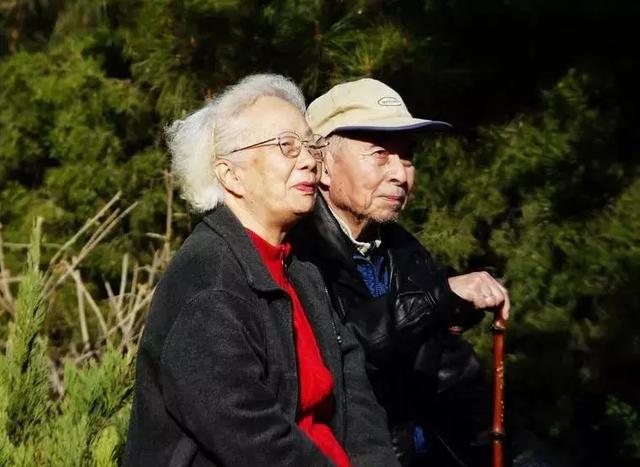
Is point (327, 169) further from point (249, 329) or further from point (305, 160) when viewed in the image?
point (249, 329)

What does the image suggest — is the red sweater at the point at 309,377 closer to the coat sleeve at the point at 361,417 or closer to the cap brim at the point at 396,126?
the coat sleeve at the point at 361,417

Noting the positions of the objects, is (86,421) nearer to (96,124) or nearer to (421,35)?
(421,35)

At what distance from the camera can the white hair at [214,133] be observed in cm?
271

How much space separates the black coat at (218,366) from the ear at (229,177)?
0.09m

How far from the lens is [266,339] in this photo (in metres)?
2.49

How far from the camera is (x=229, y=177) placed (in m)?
2.71

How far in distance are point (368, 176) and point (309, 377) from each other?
0.81m

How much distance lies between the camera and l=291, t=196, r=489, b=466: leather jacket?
3088 millimetres

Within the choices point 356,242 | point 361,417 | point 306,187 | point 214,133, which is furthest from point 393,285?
point 214,133

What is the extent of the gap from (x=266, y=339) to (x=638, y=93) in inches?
125

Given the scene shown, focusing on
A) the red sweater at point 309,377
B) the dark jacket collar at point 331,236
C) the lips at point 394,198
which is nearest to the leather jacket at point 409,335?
the dark jacket collar at point 331,236

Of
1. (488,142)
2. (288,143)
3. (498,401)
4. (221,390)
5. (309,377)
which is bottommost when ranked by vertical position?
(488,142)

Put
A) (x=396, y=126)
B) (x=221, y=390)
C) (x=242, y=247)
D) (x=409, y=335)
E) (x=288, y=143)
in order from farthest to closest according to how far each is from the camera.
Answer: (x=396, y=126) < (x=409, y=335) < (x=288, y=143) < (x=242, y=247) < (x=221, y=390)

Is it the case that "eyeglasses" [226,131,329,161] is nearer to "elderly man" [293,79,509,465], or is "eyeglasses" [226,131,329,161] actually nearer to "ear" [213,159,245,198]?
"ear" [213,159,245,198]
